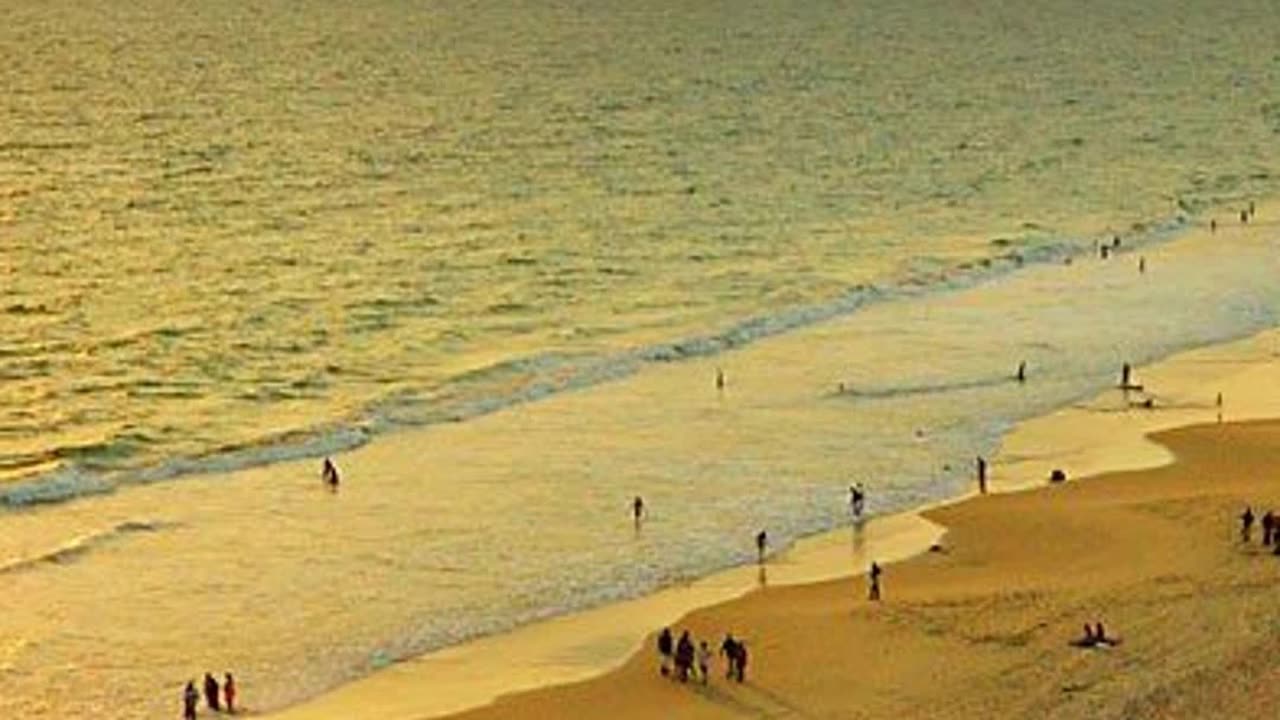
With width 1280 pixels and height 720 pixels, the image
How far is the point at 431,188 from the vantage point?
96812mm

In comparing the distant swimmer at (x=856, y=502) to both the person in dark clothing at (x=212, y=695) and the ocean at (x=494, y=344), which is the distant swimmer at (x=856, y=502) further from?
the person in dark clothing at (x=212, y=695)

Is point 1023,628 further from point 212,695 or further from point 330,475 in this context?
point 330,475

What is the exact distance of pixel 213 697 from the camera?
3462 cm

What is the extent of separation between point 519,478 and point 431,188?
165 ft

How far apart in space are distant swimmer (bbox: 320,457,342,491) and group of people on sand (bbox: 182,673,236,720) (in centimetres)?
1239

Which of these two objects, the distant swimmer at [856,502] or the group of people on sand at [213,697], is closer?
the group of people on sand at [213,697]

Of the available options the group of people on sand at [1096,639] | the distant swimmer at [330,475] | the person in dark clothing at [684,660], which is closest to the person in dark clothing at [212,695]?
the person in dark clothing at [684,660]

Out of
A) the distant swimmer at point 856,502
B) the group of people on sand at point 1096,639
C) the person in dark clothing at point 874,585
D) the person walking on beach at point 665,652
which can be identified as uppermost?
the distant swimmer at point 856,502

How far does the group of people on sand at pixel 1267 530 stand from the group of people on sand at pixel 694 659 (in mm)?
10912

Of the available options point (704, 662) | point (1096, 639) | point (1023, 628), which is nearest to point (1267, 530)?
point (1023, 628)

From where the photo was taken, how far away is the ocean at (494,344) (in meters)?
40.8

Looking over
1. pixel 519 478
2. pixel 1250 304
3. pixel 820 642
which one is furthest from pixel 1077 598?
pixel 1250 304

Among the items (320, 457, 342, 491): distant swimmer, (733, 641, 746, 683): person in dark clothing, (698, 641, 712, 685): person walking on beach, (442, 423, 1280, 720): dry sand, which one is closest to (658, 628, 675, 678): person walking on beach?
(442, 423, 1280, 720): dry sand

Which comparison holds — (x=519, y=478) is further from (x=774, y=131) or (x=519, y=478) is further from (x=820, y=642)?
(x=774, y=131)
